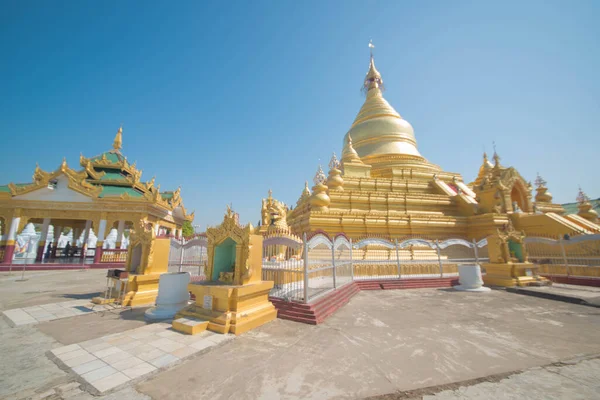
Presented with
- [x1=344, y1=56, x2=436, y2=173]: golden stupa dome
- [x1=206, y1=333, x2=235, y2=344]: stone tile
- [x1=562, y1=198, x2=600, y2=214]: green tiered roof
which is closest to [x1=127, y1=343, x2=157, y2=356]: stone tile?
[x1=206, y1=333, x2=235, y2=344]: stone tile

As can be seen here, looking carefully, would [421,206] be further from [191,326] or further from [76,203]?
[76,203]

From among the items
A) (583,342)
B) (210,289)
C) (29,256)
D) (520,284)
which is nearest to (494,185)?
(520,284)

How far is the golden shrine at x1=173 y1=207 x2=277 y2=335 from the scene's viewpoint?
5.22m

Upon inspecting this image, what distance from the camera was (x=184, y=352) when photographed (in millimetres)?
4051

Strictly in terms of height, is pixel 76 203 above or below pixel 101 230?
above

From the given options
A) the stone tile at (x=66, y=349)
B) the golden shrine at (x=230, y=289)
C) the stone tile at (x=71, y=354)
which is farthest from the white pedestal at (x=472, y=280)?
the stone tile at (x=66, y=349)

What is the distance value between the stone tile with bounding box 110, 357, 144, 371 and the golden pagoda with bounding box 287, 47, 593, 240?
1116 cm

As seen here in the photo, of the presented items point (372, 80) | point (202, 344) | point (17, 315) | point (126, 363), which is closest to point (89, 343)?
point (126, 363)

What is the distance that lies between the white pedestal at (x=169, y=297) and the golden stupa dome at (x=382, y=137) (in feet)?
62.6

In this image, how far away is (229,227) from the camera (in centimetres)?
652

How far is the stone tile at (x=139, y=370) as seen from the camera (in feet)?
10.9

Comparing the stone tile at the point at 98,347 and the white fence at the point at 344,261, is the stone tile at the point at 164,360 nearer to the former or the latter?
the stone tile at the point at 98,347

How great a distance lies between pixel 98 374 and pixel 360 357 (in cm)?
375

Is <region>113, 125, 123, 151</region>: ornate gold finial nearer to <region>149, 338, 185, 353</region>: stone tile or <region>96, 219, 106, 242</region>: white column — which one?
<region>96, 219, 106, 242</region>: white column
